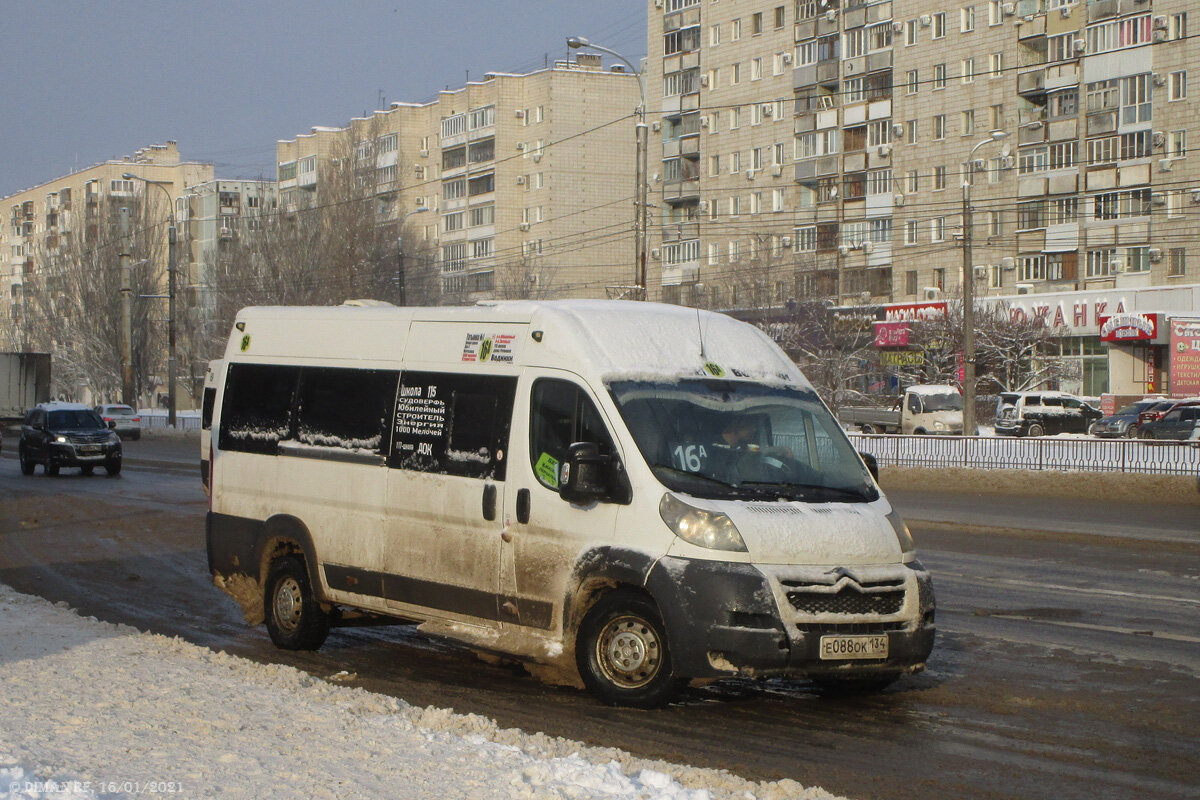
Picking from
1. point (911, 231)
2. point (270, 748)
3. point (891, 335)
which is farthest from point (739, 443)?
point (911, 231)

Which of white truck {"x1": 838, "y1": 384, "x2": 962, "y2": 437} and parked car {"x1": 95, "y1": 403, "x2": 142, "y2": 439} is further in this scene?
parked car {"x1": 95, "y1": 403, "x2": 142, "y2": 439}

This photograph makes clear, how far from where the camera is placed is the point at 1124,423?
138 feet

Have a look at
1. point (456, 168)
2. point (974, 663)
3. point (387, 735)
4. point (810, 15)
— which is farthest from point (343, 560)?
point (456, 168)

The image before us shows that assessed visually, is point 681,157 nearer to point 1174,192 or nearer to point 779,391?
point 1174,192

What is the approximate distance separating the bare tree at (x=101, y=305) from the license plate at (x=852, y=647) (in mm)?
71620

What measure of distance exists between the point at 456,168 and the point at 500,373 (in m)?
92.4

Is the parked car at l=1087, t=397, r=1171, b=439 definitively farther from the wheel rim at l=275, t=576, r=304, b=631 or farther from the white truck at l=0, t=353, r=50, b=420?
the white truck at l=0, t=353, r=50, b=420

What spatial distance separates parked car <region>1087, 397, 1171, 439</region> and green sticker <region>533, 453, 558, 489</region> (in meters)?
36.0

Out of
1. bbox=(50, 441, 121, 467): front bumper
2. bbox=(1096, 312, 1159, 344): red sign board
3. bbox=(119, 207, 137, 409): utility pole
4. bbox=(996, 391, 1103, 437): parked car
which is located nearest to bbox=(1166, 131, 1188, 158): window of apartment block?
bbox=(1096, 312, 1159, 344): red sign board

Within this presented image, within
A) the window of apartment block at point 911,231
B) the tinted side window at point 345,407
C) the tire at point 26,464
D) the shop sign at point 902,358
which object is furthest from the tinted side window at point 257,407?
the window of apartment block at point 911,231

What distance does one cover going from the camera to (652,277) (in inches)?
3433

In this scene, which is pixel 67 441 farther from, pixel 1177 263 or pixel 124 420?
pixel 1177 263

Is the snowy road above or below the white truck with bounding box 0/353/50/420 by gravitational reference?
below

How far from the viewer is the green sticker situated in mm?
8062
